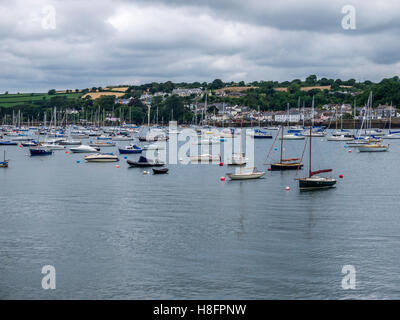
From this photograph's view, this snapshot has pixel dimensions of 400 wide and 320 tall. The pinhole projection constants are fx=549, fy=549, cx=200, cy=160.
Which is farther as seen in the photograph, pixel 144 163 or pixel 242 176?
pixel 144 163

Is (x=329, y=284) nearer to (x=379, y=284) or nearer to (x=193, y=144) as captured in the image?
(x=379, y=284)

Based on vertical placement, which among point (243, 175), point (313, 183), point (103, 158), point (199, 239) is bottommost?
point (199, 239)

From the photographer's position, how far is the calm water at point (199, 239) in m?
25.4

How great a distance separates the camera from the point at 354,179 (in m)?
63.0

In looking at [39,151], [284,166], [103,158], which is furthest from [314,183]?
[39,151]

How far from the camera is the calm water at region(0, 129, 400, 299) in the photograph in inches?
1001

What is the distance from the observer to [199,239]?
110 ft

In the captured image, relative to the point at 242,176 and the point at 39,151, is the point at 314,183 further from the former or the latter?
the point at 39,151

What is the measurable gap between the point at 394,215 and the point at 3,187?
3908 cm

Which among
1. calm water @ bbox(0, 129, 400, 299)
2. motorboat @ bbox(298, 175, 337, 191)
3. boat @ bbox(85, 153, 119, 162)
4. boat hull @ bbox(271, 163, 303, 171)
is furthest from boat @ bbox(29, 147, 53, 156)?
motorboat @ bbox(298, 175, 337, 191)

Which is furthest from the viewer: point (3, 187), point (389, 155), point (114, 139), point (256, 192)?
point (114, 139)

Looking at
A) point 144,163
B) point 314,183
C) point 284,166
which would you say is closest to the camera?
point 314,183

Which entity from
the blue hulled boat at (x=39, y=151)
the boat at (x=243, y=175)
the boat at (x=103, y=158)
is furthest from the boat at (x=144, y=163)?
the blue hulled boat at (x=39, y=151)
